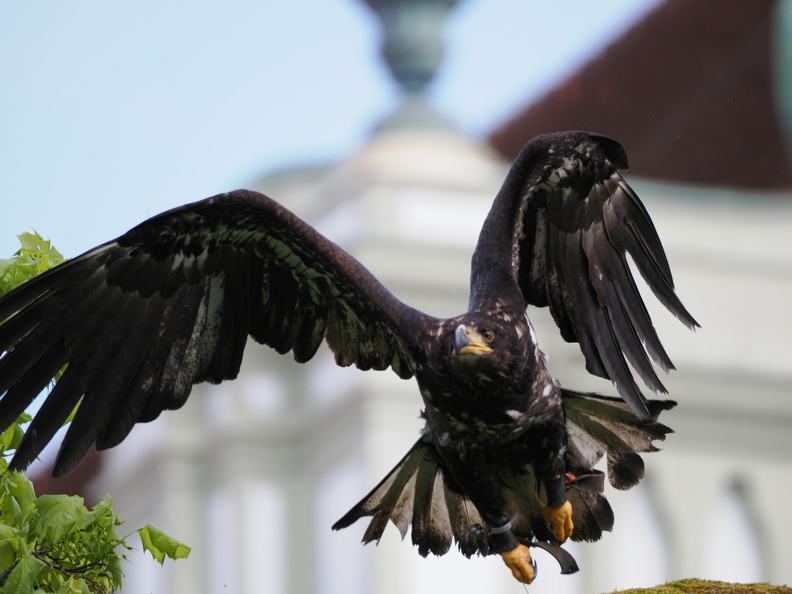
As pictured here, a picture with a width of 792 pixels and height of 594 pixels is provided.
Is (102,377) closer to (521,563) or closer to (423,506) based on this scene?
(423,506)

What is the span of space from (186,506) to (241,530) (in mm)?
913

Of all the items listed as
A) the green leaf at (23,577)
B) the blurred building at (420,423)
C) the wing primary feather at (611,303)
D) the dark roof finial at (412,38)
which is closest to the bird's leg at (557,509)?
the wing primary feather at (611,303)

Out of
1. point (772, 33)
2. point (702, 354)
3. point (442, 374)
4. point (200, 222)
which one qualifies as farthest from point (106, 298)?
point (772, 33)

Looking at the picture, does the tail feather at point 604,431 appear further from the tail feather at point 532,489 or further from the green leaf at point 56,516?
the green leaf at point 56,516

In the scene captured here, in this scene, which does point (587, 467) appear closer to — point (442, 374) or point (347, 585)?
point (442, 374)

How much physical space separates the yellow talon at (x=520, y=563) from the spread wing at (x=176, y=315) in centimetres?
94

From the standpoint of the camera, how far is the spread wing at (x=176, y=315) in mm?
6785

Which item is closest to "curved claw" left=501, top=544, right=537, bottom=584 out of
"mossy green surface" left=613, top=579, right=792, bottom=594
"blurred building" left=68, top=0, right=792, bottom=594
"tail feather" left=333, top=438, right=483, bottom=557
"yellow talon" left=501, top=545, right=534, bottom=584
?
"yellow talon" left=501, top=545, right=534, bottom=584

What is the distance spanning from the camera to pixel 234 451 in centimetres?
1872

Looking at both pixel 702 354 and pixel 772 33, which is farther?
pixel 772 33

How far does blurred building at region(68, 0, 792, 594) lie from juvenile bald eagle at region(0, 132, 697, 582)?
10304 millimetres

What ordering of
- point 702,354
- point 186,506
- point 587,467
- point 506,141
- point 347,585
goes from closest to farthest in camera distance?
point 587,467
point 347,585
point 186,506
point 702,354
point 506,141

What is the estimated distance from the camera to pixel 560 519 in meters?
6.82

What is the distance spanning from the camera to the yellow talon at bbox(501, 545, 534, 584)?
265 inches
